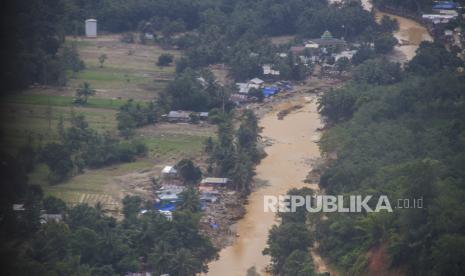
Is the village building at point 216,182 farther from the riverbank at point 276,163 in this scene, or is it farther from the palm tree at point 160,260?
the palm tree at point 160,260

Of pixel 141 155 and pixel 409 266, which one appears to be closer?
pixel 409 266

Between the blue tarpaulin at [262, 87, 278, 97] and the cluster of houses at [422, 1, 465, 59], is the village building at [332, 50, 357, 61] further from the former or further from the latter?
the blue tarpaulin at [262, 87, 278, 97]

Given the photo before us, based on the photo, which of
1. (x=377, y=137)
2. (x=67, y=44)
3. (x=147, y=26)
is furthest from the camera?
(x=147, y=26)

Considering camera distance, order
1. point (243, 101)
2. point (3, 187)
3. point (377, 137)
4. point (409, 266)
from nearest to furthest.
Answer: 1. point (409, 266)
2. point (3, 187)
3. point (377, 137)
4. point (243, 101)

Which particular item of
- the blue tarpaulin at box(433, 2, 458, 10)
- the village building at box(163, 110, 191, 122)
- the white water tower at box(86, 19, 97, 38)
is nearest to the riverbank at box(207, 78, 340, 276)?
the village building at box(163, 110, 191, 122)

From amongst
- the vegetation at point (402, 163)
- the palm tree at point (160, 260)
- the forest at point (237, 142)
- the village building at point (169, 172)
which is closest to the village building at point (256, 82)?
the forest at point (237, 142)

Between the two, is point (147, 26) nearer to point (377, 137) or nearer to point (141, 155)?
point (141, 155)

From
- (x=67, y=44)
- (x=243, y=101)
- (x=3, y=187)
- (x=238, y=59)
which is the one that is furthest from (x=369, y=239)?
(x=67, y=44)
